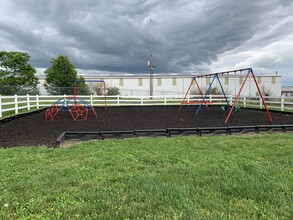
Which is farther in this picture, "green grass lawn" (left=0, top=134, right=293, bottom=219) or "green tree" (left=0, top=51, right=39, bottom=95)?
"green tree" (left=0, top=51, right=39, bottom=95)

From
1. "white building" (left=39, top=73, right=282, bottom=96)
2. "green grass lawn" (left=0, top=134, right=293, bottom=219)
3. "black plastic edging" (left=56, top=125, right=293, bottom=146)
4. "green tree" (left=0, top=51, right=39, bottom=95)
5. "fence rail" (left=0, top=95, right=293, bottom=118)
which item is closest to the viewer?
"green grass lawn" (left=0, top=134, right=293, bottom=219)

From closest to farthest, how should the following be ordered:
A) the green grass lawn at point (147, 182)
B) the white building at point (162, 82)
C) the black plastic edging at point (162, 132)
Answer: the green grass lawn at point (147, 182) → the black plastic edging at point (162, 132) → the white building at point (162, 82)

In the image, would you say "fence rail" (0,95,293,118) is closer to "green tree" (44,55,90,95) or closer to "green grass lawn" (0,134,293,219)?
"green grass lawn" (0,134,293,219)

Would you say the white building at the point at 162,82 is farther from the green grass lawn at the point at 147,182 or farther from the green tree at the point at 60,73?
the green grass lawn at the point at 147,182

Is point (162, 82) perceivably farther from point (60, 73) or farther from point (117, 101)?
point (117, 101)

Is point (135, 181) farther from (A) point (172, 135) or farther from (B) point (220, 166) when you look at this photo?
(A) point (172, 135)


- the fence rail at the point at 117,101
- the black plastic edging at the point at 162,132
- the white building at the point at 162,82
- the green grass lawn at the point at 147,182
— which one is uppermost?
the white building at the point at 162,82

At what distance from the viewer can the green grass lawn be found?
2.62 m

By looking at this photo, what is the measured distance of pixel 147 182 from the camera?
342 cm

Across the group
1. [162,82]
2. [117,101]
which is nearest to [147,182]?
[117,101]

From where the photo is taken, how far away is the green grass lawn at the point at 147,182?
262 cm

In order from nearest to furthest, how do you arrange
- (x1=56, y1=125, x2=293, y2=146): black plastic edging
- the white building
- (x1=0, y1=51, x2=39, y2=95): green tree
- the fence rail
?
(x1=56, y1=125, x2=293, y2=146): black plastic edging < the fence rail < (x1=0, y1=51, x2=39, y2=95): green tree < the white building

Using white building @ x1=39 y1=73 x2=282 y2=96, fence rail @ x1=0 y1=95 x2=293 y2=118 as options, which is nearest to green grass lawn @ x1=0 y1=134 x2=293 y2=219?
fence rail @ x1=0 y1=95 x2=293 y2=118

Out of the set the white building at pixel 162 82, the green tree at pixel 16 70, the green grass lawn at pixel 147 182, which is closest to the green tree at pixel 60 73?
the green tree at pixel 16 70
